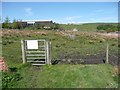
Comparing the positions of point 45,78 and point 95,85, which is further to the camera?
point 45,78

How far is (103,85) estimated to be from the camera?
991cm

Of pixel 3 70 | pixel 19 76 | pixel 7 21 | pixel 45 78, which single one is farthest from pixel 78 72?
pixel 7 21

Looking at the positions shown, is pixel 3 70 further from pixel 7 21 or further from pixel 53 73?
pixel 7 21

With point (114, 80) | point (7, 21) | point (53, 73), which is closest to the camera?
point (114, 80)

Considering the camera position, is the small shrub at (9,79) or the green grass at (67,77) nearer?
the small shrub at (9,79)

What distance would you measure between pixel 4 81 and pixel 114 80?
15.5ft

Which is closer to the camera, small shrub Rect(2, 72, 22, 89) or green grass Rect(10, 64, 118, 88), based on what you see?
small shrub Rect(2, 72, 22, 89)

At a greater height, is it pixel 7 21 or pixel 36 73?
pixel 7 21

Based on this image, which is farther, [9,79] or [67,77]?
[67,77]

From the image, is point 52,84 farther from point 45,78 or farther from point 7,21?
point 7,21

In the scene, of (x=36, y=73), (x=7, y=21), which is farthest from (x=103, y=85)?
(x=7, y=21)

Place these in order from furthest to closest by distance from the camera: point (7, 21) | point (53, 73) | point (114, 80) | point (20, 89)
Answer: point (7, 21) < point (53, 73) < point (114, 80) < point (20, 89)

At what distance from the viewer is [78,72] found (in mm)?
11766

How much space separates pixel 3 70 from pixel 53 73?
2.38 m
